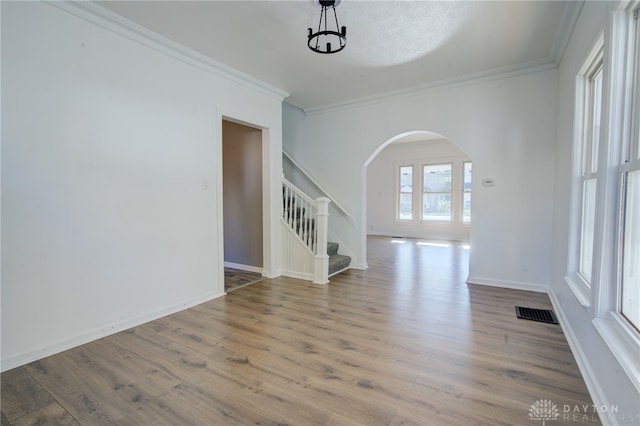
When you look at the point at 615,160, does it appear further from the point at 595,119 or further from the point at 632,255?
the point at 595,119

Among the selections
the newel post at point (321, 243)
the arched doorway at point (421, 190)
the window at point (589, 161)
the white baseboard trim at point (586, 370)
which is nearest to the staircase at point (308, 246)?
the newel post at point (321, 243)

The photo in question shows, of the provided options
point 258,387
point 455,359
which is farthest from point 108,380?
point 455,359

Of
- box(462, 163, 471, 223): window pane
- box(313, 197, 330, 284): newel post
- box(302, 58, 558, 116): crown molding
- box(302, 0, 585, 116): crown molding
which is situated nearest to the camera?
box(302, 0, 585, 116): crown molding

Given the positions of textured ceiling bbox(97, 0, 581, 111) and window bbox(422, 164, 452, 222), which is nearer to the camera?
textured ceiling bbox(97, 0, 581, 111)

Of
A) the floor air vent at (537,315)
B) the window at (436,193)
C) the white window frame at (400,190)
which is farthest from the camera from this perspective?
the white window frame at (400,190)

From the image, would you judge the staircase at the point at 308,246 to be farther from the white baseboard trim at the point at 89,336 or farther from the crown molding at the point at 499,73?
the crown molding at the point at 499,73

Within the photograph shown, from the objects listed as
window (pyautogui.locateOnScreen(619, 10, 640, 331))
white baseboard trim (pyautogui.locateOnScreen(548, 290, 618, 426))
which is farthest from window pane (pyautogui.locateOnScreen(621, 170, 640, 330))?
white baseboard trim (pyautogui.locateOnScreen(548, 290, 618, 426))

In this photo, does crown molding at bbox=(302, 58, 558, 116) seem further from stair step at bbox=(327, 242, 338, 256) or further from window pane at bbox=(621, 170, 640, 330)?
window pane at bbox=(621, 170, 640, 330)

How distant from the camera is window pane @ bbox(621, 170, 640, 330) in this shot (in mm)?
1525

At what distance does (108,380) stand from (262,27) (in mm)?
3094

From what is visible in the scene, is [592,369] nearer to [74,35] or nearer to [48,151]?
[48,151]

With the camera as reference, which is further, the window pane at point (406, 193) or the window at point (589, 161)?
the window pane at point (406, 193)

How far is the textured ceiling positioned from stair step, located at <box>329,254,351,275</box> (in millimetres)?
2639

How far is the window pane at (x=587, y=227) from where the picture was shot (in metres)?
2.44
